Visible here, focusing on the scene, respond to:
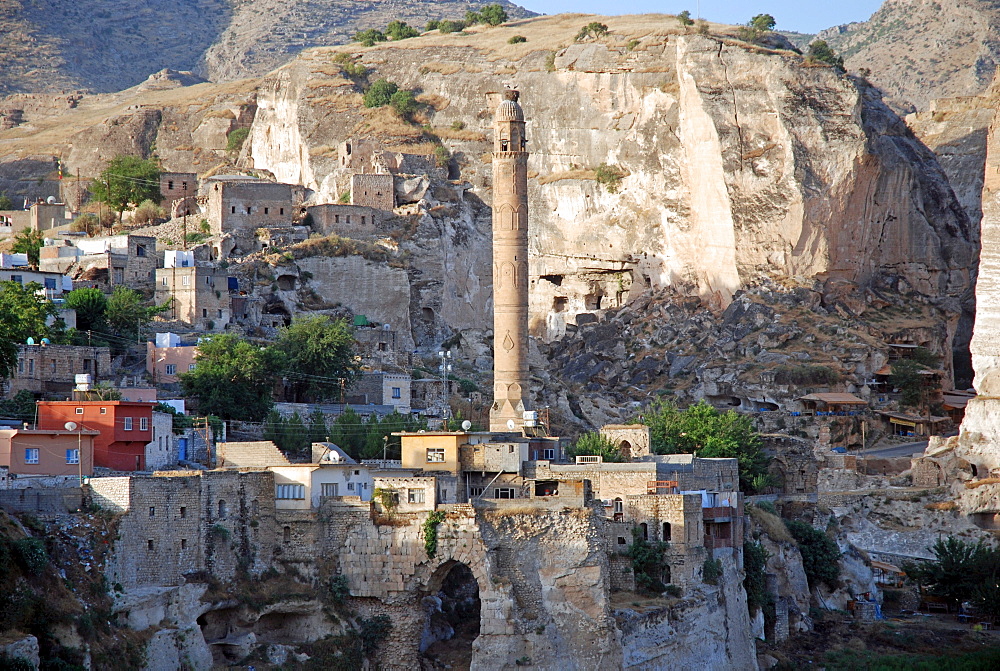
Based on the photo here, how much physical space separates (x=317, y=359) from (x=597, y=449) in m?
12.7

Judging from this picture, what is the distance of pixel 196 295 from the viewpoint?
67062 mm

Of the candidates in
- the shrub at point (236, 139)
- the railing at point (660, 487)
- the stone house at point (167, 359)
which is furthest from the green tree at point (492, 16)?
the railing at point (660, 487)

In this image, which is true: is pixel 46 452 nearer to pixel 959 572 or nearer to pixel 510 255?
pixel 510 255

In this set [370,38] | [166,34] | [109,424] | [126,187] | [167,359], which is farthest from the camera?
[166,34]

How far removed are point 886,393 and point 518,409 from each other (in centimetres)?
3056

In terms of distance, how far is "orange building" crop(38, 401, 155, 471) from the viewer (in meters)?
44.3

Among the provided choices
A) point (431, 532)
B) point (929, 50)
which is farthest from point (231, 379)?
point (929, 50)

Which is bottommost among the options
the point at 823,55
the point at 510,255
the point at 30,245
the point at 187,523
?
the point at 187,523

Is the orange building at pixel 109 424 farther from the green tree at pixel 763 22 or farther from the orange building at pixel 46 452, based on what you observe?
the green tree at pixel 763 22

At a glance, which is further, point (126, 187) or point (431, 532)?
point (126, 187)

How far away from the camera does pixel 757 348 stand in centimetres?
8450

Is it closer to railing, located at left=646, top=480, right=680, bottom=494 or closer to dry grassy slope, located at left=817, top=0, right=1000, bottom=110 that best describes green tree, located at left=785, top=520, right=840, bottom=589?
railing, located at left=646, top=480, right=680, bottom=494

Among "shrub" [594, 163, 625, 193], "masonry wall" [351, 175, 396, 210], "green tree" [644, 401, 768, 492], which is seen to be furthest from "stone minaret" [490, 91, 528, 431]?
"shrub" [594, 163, 625, 193]

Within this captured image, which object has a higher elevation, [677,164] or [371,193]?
[677,164]
